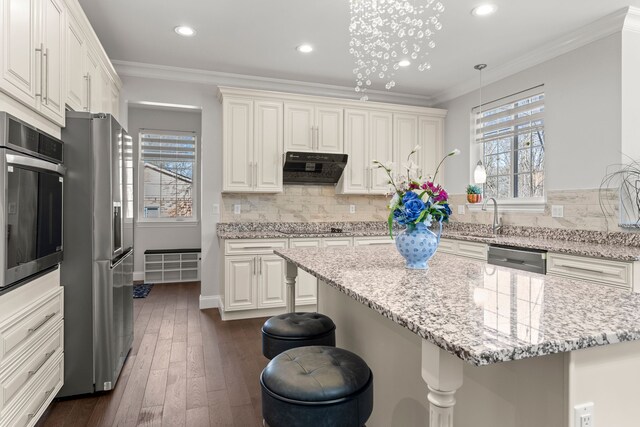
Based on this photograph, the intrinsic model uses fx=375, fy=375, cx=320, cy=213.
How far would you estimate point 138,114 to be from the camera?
5.95 meters

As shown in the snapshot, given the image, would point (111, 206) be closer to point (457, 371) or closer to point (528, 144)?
point (457, 371)

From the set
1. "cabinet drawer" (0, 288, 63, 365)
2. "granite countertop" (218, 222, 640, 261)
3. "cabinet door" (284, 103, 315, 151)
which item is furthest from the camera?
"cabinet door" (284, 103, 315, 151)

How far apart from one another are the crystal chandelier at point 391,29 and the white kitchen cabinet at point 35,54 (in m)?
1.77

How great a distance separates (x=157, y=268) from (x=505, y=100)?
5.35m

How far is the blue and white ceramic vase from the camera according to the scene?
173cm

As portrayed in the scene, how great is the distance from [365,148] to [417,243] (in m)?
3.12

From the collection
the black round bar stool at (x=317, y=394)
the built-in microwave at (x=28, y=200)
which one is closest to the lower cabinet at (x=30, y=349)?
the built-in microwave at (x=28, y=200)

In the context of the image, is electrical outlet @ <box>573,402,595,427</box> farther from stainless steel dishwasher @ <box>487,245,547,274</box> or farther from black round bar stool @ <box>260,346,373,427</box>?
stainless steel dishwasher @ <box>487,245,547,274</box>

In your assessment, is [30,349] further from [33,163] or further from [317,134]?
[317,134]

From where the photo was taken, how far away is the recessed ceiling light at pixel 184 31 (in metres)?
3.23

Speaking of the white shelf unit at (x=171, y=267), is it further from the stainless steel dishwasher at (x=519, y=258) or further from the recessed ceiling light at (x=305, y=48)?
the stainless steel dishwasher at (x=519, y=258)

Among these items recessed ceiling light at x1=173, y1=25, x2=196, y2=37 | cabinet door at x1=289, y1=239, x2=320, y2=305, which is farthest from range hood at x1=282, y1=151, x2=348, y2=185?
recessed ceiling light at x1=173, y1=25, x2=196, y2=37

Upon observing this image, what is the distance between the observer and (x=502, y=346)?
0.77m

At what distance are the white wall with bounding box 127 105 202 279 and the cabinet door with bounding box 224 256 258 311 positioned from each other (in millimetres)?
2661
